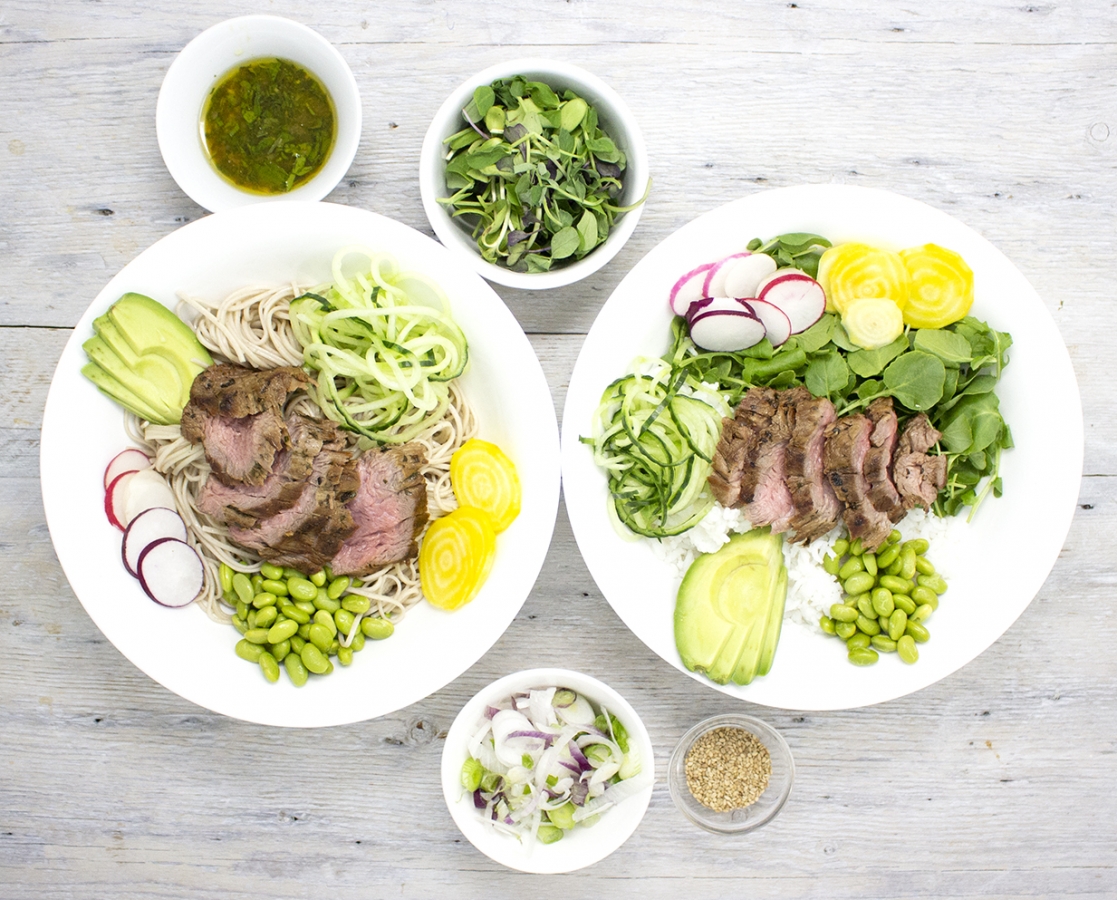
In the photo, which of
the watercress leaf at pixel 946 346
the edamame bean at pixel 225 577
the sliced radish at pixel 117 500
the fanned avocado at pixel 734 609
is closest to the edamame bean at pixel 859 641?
the fanned avocado at pixel 734 609

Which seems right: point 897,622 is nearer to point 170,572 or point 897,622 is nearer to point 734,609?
point 734,609

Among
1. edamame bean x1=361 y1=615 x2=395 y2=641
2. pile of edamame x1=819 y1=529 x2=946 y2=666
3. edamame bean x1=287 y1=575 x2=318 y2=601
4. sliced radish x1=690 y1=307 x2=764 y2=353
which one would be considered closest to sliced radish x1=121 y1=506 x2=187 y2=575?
edamame bean x1=287 y1=575 x2=318 y2=601

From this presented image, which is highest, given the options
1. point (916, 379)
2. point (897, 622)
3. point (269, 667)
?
point (916, 379)

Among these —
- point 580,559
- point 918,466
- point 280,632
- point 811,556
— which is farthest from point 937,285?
point 280,632

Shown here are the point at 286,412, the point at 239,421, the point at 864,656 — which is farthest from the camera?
the point at 864,656

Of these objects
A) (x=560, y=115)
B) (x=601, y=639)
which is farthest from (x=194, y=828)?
(x=560, y=115)

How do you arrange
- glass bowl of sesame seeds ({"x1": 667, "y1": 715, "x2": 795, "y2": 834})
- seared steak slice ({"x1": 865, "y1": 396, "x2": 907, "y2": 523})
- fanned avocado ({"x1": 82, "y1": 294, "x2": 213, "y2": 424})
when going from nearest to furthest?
1. fanned avocado ({"x1": 82, "y1": 294, "x2": 213, "y2": 424})
2. seared steak slice ({"x1": 865, "y1": 396, "x2": 907, "y2": 523})
3. glass bowl of sesame seeds ({"x1": 667, "y1": 715, "x2": 795, "y2": 834})

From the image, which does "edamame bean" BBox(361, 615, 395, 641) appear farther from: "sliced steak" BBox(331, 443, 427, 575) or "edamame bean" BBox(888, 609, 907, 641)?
"edamame bean" BBox(888, 609, 907, 641)
